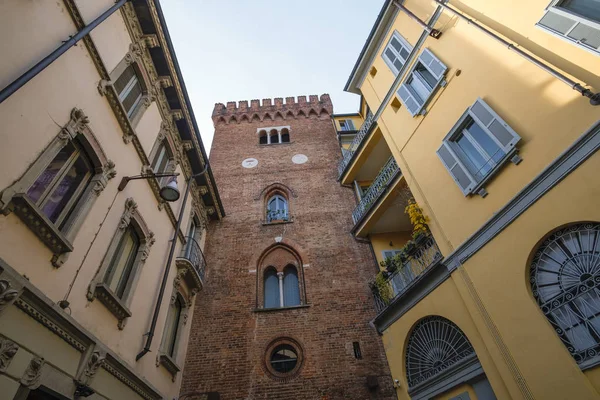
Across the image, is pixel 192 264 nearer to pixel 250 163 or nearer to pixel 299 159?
pixel 250 163

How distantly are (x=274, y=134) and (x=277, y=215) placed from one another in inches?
263

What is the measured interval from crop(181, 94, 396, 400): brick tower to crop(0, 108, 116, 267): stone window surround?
6335 millimetres

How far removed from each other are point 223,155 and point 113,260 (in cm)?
1087

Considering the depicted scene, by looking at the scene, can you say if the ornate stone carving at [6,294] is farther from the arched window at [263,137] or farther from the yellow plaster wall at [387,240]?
the arched window at [263,137]

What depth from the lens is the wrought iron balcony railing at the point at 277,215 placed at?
14266 millimetres

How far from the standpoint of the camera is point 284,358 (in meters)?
10.4

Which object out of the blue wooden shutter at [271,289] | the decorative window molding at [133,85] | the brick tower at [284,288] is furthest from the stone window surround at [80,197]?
the blue wooden shutter at [271,289]

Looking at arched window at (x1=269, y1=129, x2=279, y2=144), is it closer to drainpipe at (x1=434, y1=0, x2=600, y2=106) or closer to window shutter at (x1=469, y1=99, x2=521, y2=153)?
drainpipe at (x1=434, y1=0, x2=600, y2=106)

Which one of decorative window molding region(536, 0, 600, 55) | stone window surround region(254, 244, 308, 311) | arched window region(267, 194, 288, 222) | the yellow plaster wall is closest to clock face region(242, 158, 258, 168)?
arched window region(267, 194, 288, 222)

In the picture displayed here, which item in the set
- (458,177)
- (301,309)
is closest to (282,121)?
(301,309)

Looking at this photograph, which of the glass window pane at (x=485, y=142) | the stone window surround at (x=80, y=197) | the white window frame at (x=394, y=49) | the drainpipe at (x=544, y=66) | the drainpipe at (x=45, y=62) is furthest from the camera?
the white window frame at (x=394, y=49)

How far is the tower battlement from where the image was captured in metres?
19.9

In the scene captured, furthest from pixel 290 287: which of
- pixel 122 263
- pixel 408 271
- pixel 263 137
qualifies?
pixel 263 137

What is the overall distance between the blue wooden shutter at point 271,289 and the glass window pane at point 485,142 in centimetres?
835
